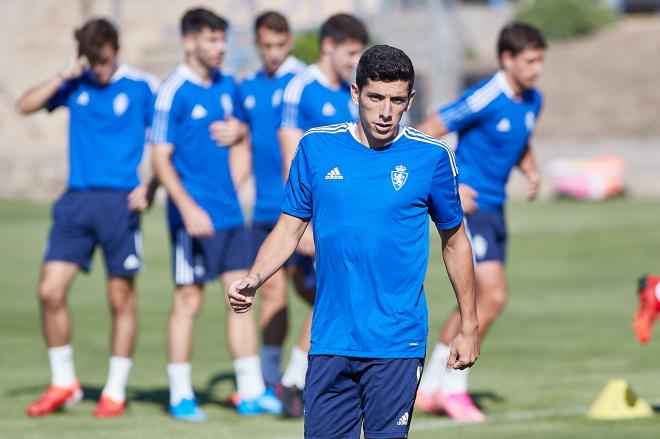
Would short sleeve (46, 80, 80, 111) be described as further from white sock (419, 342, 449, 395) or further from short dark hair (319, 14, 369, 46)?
white sock (419, 342, 449, 395)

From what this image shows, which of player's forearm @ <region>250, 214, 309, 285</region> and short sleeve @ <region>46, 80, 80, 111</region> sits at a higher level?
short sleeve @ <region>46, 80, 80, 111</region>

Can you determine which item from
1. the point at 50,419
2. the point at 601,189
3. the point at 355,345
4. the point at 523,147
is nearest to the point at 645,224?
the point at 601,189

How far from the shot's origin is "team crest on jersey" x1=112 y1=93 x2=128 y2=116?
29.9ft

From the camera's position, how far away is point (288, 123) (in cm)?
892

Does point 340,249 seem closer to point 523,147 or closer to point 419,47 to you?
Answer: point 523,147

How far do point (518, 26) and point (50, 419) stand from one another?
3.93 m

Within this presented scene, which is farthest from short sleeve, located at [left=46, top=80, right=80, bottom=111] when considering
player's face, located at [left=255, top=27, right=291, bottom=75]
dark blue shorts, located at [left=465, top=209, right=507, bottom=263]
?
dark blue shorts, located at [left=465, top=209, right=507, bottom=263]

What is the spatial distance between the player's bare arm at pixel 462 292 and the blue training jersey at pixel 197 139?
3408mm

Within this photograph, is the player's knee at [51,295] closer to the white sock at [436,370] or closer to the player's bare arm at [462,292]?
the white sock at [436,370]

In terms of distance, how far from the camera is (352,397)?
5.72 metres

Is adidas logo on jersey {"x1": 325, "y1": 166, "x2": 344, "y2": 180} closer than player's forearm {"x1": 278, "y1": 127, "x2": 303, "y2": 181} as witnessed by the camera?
Yes

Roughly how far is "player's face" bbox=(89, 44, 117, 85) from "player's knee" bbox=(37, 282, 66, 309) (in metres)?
1.39

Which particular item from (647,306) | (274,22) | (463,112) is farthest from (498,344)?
(274,22)

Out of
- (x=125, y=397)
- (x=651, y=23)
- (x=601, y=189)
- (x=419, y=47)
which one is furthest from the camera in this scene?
(x=651, y=23)
